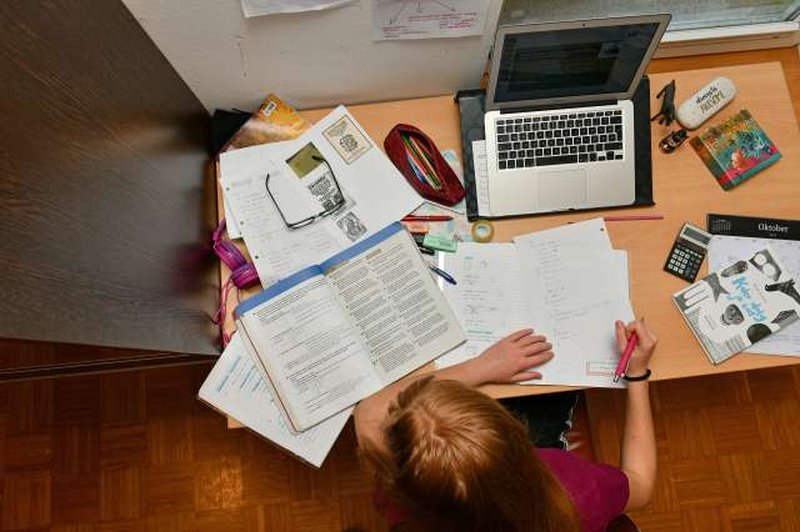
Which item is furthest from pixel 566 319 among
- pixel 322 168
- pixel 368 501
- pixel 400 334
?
pixel 368 501

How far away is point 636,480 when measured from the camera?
1.05 meters

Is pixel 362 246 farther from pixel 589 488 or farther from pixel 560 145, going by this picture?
pixel 589 488

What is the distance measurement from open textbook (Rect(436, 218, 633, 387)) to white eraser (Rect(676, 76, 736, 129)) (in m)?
0.27

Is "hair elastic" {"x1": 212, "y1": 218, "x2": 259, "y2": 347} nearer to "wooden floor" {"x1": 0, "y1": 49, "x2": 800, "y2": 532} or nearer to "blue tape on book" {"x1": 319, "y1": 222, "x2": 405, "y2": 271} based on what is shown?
"blue tape on book" {"x1": 319, "y1": 222, "x2": 405, "y2": 271}

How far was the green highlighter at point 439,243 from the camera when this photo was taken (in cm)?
108

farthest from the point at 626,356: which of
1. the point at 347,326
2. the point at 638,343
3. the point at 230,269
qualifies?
the point at 230,269

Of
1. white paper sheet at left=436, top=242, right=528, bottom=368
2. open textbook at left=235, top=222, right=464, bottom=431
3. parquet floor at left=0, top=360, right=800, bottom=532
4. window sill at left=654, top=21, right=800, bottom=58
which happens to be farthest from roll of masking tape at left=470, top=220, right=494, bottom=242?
parquet floor at left=0, top=360, right=800, bottom=532

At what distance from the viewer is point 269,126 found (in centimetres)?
113

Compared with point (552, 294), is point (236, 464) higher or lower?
lower

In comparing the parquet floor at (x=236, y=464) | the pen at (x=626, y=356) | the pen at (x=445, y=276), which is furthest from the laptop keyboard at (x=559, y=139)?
the parquet floor at (x=236, y=464)

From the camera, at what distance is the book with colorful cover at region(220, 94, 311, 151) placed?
44.1 inches

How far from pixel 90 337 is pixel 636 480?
2.97 feet

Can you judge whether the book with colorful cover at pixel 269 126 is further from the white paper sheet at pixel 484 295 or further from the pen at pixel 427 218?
the white paper sheet at pixel 484 295

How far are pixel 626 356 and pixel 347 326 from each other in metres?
0.48
